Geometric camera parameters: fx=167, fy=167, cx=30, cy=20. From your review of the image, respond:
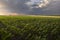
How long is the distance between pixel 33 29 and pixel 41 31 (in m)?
0.19

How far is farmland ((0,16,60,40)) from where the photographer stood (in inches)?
152

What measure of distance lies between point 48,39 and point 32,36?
0.38 metres

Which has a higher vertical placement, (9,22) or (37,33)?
(9,22)

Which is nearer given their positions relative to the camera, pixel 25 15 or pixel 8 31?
pixel 8 31

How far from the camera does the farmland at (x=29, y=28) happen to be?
12.6 ft

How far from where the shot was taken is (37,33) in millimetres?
3896

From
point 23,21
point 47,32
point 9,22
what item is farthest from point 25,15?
point 47,32

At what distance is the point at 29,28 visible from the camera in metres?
3.95

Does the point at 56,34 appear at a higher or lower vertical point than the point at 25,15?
lower

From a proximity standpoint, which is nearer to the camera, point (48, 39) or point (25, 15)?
point (48, 39)

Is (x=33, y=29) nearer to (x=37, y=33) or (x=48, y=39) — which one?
(x=37, y=33)

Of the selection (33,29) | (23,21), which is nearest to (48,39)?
(33,29)

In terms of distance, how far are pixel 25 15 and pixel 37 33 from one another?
568 mm

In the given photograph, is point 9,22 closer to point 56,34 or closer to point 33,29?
point 33,29
